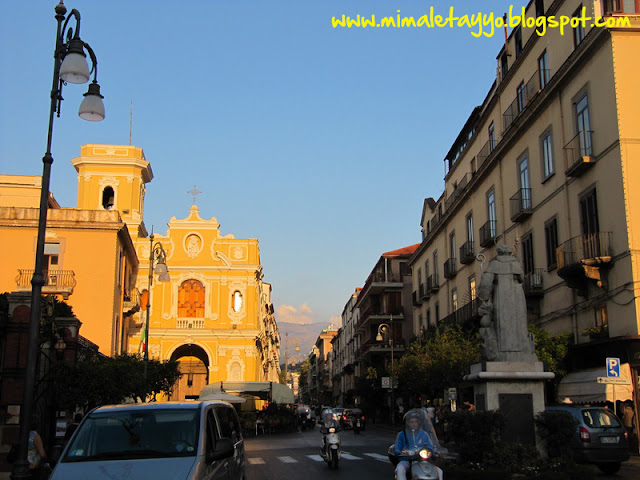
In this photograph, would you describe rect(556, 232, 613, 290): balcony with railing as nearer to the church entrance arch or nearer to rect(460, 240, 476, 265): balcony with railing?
rect(460, 240, 476, 265): balcony with railing

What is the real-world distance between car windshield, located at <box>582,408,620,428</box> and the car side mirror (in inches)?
405

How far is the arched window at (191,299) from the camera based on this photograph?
58.3 meters

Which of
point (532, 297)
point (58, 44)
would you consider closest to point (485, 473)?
point (58, 44)

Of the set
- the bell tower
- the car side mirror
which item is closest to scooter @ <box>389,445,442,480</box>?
the car side mirror

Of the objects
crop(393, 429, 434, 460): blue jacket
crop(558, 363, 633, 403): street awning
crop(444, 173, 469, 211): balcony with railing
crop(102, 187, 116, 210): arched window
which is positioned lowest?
crop(393, 429, 434, 460): blue jacket

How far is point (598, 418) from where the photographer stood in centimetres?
1566

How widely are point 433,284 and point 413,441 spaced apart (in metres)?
38.0

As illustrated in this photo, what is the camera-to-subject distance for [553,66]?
87.9ft

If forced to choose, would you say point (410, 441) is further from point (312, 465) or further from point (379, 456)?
point (379, 456)

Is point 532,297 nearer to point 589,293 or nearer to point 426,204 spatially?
point 589,293

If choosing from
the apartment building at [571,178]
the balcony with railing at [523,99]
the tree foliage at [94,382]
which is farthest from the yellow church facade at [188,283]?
the balcony with railing at [523,99]

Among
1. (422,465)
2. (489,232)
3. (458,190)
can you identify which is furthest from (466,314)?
(422,465)

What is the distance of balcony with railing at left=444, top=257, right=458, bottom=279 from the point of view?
136ft

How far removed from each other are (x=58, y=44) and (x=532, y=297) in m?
21.6
